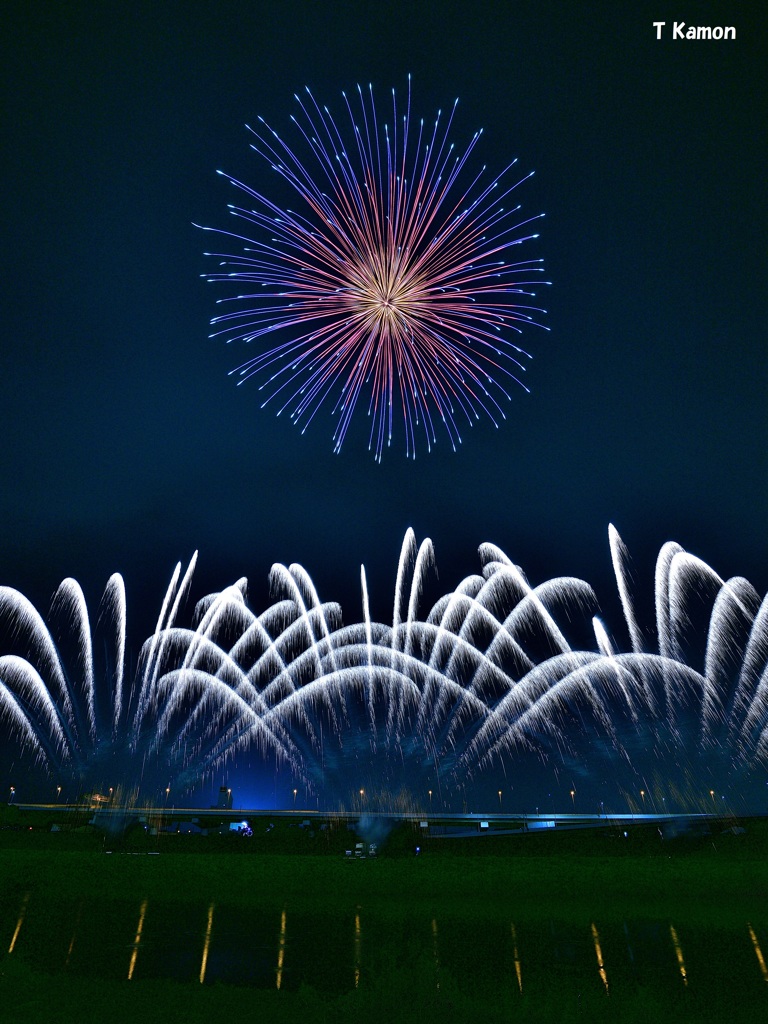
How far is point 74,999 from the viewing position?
1382cm

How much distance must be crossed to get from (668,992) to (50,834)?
1921 inches

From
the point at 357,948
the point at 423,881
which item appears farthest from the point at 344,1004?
the point at 423,881

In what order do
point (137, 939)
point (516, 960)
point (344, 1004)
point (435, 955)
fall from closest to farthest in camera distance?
point (344, 1004)
point (516, 960)
point (435, 955)
point (137, 939)

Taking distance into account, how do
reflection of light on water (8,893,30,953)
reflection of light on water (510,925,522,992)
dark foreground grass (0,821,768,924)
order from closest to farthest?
1. reflection of light on water (510,925,522,992)
2. reflection of light on water (8,893,30,953)
3. dark foreground grass (0,821,768,924)

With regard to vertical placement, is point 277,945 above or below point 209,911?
below

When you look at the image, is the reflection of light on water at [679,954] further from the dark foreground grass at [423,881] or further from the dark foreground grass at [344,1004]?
the dark foreground grass at [423,881]

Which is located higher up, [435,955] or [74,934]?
[74,934]

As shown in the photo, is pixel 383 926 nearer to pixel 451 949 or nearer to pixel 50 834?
pixel 451 949

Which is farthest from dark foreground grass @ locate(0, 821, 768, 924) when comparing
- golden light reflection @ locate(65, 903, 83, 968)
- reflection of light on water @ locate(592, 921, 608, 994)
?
reflection of light on water @ locate(592, 921, 608, 994)

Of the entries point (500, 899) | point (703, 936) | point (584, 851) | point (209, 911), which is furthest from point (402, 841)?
point (703, 936)

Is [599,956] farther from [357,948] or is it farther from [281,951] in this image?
[281,951]

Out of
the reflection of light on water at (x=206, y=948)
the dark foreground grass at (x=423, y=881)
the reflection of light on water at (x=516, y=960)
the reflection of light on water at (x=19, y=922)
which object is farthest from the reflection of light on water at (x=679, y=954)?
the reflection of light on water at (x=19, y=922)

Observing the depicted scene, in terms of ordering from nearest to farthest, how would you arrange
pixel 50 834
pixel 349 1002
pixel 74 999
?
pixel 349 1002, pixel 74 999, pixel 50 834

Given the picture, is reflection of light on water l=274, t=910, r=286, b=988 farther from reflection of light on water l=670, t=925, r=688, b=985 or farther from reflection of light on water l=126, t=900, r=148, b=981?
reflection of light on water l=670, t=925, r=688, b=985
